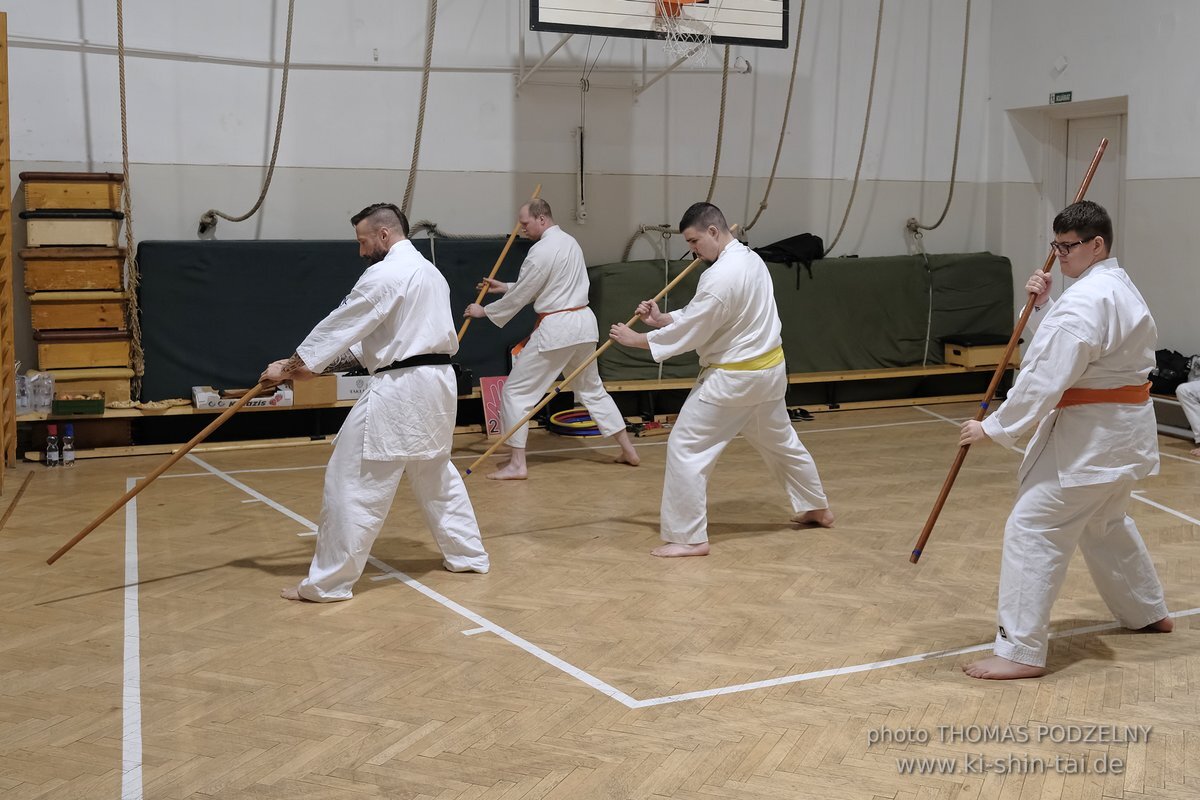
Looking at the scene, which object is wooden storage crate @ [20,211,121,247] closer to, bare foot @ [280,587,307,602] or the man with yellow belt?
bare foot @ [280,587,307,602]

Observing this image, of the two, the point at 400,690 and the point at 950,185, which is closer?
the point at 400,690

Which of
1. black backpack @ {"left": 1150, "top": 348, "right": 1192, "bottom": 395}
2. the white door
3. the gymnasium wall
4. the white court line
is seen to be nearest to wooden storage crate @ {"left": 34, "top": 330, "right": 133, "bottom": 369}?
the gymnasium wall

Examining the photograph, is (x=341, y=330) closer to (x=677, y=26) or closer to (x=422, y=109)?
(x=422, y=109)

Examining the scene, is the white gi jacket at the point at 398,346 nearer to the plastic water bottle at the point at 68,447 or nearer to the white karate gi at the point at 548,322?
the white karate gi at the point at 548,322

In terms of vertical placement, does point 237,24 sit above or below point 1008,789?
above

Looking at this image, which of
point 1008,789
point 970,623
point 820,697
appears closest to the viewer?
point 1008,789

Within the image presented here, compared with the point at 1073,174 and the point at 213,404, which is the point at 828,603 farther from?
the point at 1073,174

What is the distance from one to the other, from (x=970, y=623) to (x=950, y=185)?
7.01m

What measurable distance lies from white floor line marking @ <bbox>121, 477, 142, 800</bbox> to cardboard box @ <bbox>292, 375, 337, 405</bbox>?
8.70ft

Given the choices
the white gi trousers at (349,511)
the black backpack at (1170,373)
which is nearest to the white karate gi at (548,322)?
the white gi trousers at (349,511)

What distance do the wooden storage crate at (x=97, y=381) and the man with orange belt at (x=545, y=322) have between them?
2624mm

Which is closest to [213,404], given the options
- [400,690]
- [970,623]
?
[400,690]

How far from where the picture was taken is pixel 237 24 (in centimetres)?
841

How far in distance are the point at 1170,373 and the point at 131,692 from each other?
7.51 metres
